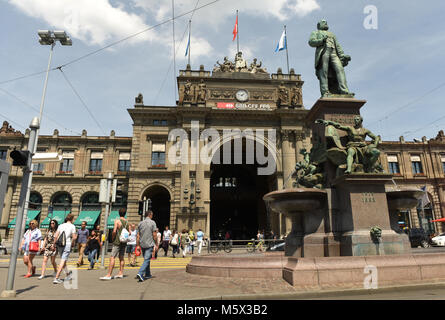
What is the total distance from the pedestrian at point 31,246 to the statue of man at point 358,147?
9486mm

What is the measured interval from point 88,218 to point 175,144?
14128 mm

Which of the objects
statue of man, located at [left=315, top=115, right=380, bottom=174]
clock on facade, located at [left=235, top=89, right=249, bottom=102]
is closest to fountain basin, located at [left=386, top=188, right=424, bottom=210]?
statue of man, located at [left=315, top=115, right=380, bottom=174]

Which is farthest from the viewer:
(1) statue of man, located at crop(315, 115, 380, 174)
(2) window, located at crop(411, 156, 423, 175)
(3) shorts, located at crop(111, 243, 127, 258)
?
(2) window, located at crop(411, 156, 423, 175)

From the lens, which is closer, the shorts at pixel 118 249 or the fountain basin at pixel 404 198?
the fountain basin at pixel 404 198

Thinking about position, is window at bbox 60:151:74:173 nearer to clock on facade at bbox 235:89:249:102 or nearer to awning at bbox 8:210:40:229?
awning at bbox 8:210:40:229

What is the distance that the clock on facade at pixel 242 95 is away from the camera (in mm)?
33812

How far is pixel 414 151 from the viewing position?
41375mm

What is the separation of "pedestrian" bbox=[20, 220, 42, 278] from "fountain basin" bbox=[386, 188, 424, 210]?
34.8 ft

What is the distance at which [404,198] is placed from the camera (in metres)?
7.85

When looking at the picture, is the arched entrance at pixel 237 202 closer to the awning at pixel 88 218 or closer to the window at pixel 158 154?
the window at pixel 158 154

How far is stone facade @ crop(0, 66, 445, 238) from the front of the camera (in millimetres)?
31219

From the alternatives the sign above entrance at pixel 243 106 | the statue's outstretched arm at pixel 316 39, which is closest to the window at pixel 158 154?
the sign above entrance at pixel 243 106
